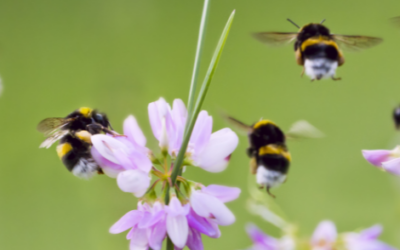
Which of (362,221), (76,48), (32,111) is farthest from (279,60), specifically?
(32,111)

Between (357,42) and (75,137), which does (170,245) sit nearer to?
(75,137)

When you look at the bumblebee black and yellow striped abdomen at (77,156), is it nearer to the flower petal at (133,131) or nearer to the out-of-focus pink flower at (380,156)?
the flower petal at (133,131)

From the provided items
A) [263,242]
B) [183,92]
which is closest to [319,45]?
[263,242]

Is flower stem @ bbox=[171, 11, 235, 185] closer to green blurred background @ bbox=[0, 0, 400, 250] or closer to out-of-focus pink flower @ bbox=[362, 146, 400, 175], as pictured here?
out-of-focus pink flower @ bbox=[362, 146, 400, 175]

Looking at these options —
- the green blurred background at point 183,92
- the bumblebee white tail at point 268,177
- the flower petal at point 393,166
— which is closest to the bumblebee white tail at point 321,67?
the bumblebee white tail at point 268,177

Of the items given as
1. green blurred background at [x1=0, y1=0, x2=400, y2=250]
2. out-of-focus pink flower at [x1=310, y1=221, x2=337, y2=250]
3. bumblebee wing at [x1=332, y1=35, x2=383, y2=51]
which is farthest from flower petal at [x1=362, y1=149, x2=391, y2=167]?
green blurred background at [x1=0, y1=0, x2=400, y2=250]

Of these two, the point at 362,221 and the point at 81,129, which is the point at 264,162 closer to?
the point at 81,129
